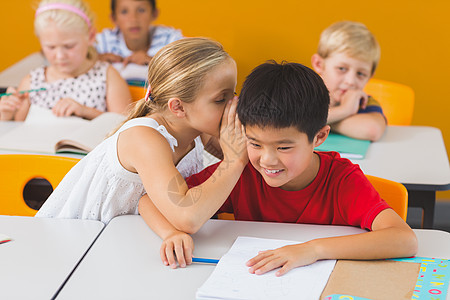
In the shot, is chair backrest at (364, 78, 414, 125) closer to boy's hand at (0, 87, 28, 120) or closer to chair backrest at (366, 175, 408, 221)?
chair backrest at (366, 175, 408, 221)

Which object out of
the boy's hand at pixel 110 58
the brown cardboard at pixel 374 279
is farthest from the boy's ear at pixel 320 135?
the boy's hand at pixel 110 58

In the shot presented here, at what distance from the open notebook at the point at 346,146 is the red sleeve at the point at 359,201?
0.57 m

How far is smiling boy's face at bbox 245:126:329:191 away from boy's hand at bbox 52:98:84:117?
3.64 ft

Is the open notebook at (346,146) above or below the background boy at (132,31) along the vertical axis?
below

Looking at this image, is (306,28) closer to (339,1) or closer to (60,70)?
(339,1)

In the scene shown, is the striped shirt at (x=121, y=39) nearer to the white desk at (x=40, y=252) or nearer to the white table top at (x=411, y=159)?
the white table top at (x=411, y=159)

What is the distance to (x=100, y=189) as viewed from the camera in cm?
133

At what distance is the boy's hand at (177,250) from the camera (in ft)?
3.40

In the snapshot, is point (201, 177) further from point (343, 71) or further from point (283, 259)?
point (343, 71)

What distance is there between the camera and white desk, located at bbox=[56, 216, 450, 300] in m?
0.95

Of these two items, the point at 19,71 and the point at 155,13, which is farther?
the point at 155,13

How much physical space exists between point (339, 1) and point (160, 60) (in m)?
1.91

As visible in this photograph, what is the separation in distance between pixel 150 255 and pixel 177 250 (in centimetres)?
6

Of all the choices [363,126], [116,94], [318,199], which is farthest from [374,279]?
[116,94]
